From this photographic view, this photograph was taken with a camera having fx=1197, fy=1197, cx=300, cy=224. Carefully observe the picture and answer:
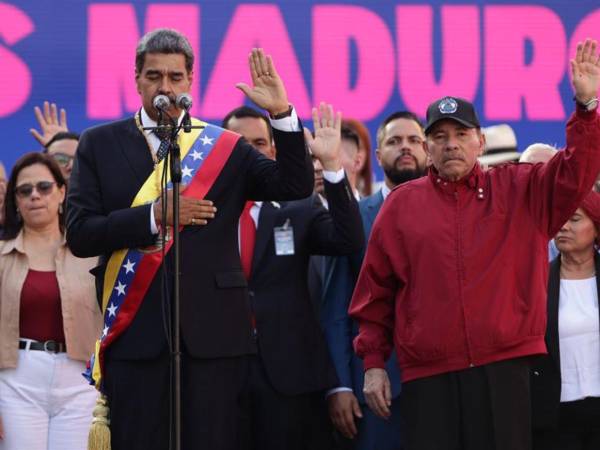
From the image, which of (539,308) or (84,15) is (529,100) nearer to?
(84,15)

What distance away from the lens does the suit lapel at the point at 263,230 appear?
5707mm

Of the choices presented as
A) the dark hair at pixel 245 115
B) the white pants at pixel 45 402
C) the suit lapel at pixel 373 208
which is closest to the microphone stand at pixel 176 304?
the white pants at pixel 45 402

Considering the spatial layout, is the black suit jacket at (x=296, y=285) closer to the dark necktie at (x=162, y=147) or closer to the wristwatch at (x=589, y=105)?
the dark necktie at (x=162, y=147)

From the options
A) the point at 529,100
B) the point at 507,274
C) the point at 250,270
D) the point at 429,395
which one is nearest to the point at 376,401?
the point at 429,395

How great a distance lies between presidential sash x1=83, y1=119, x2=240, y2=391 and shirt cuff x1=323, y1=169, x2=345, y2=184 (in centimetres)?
84

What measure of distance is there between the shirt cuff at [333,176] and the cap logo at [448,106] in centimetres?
78

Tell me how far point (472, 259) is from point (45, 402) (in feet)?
7.97

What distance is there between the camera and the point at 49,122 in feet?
25.3

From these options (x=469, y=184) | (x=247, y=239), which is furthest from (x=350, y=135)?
(x=469, y=184)

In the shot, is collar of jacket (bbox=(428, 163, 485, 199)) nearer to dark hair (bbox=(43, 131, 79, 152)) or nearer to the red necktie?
the red necktie

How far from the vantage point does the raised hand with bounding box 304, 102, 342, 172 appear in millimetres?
5539

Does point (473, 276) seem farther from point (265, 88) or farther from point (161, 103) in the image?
point (161, 103)

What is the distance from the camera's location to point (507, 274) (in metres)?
4.50

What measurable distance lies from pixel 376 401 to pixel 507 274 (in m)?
0.74
